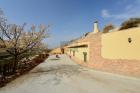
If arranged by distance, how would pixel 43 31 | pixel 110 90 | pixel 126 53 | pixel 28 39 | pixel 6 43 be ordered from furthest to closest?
pixel 43 31, pixel 28 39, pixel 6 43, pixel 126 53, pixel 110 90

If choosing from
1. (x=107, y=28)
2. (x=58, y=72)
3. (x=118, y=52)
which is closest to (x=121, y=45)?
(x=118, y=52)

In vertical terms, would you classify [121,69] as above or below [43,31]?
below

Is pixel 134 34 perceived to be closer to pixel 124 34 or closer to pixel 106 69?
pixel 124 34

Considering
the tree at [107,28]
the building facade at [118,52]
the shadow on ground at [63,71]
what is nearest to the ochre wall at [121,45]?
the building facade at [118,52]

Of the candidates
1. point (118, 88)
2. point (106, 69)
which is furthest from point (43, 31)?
point (118, 88)

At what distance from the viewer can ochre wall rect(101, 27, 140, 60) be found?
1462 centimetres

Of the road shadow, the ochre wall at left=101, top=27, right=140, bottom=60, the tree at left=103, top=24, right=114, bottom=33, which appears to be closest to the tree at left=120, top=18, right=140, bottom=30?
the tree at left=103, top=24, right=114, bottom=33

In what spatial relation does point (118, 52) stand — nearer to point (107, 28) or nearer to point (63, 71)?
point (63, 71)

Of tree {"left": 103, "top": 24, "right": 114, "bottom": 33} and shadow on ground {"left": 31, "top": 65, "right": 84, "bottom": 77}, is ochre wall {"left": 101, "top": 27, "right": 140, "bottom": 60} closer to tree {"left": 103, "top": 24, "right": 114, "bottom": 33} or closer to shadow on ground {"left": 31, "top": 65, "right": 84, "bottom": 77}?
shadow on ground {"left": 31, "top": 65, "right": 84, "bottom": 77}

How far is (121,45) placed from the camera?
16359mm

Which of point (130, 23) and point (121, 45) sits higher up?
point (130, 23)

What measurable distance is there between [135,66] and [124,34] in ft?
11.3

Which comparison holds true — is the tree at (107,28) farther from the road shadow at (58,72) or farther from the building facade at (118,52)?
the road shadow at (58,72)

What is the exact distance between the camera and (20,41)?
19.3m
